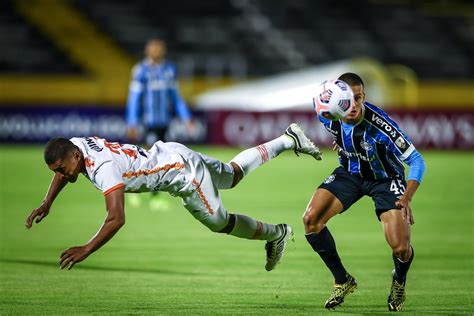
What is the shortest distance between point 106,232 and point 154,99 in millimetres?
9724

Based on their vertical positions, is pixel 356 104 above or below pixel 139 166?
above

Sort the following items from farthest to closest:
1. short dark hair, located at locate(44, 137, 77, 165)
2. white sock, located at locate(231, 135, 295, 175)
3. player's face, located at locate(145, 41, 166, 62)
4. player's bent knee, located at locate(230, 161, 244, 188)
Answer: player's face, located at locate(145, 41, 166, 62) < white sock, located at locate(231, 135, 295, 175) < player's bent knee, located at locate(230, 161, 244, 188) < short dark hair, located at locate(44, 137, 77, 165)

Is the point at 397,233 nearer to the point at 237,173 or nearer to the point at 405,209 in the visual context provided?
the point at 405,209

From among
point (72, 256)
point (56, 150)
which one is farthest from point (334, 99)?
point (72, 256)

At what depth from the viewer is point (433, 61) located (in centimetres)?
3781

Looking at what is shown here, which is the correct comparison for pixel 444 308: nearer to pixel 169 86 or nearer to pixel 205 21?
pixel 169 86

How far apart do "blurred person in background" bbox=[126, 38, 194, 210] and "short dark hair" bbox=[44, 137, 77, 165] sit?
8.70 metres

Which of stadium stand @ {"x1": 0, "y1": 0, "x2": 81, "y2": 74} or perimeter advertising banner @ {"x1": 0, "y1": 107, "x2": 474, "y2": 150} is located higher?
stadium stand @ {"x1": 0, "y1": 0, "x2": 81, "y2": 74}

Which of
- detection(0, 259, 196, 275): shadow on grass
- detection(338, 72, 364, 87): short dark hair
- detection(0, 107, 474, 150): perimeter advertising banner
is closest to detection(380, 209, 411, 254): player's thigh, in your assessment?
detection(338, 72, 364, 87): short dark hair

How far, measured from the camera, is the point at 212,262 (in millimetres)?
10961

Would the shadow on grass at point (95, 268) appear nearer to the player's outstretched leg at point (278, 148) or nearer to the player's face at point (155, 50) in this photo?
the player's outstretched leg at point (278, 148)

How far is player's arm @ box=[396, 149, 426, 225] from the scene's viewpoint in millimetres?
7395

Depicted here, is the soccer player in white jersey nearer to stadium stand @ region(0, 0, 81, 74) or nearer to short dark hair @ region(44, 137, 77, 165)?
short dark hair @ region(44, 137, 77, 165)

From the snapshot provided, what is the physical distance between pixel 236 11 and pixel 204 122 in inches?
356
